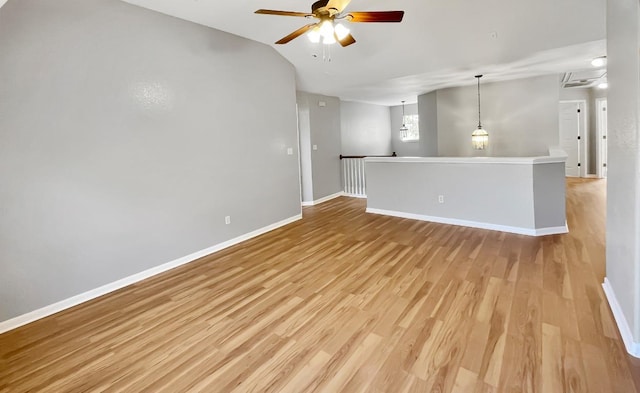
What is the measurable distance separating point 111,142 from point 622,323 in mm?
4452

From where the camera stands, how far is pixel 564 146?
8.73 m

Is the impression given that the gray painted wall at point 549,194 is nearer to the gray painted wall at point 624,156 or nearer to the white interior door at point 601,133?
the gray painted wall at point 624,156

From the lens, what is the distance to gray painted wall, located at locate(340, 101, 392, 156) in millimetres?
8609

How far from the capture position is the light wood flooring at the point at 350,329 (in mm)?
1840

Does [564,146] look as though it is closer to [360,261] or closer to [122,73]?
[360,261]

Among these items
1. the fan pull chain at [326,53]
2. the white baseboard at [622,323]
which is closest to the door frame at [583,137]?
the fan pull chain at [326,53]

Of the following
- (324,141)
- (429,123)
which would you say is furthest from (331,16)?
(429,123)

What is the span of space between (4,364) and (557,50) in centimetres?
687

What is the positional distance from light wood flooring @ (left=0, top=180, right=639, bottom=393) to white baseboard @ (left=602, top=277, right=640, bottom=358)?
5cm

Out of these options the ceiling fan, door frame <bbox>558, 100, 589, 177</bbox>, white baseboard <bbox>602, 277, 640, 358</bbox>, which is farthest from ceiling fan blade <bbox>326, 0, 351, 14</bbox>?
door frame <bbox>558, 100, 589, 177</bbox>

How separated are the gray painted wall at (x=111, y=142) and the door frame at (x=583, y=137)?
8.73 m

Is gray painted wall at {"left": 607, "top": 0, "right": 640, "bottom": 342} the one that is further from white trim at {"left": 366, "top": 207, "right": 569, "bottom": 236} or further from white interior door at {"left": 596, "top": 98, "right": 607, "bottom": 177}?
white interior door at {"left": 596, "top": 98, "right": 607, "bottom": 177}

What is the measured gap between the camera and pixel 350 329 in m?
2.31

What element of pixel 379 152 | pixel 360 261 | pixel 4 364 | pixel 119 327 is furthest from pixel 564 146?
pixel 4 364
